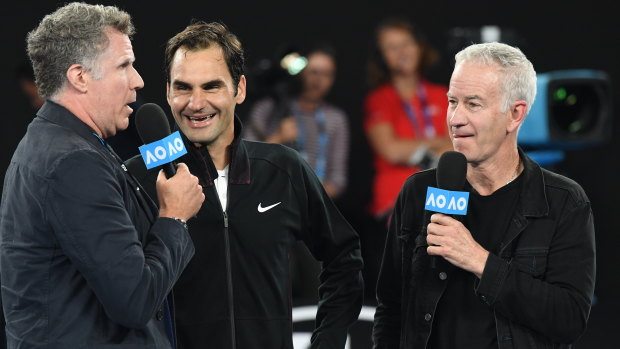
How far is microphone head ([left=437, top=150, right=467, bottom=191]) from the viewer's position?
2098 millimetres

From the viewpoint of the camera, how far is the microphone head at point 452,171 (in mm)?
2098

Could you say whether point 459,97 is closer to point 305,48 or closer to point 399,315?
point 399,315

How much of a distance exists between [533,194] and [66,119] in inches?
43.2

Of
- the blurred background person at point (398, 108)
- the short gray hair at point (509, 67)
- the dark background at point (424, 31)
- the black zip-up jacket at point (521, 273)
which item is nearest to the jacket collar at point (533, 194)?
the black zip-up jacket at point (521, 273)

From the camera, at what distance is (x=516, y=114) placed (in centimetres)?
226

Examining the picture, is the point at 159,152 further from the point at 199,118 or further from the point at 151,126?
the point at 199,118

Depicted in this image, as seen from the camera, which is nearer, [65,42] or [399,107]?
[65,42]

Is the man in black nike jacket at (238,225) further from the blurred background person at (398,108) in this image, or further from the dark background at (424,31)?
the dark background at (424,31)

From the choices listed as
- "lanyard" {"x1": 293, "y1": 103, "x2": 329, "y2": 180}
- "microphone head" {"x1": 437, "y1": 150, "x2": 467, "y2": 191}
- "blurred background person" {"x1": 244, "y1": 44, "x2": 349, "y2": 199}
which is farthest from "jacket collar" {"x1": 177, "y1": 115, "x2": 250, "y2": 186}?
"lanyard" {"x1": 293, "y1": 103, "x2": 329, "y2": 180}

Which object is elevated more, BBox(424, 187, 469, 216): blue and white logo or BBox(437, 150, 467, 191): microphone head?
BBox(437, 150, 467, 191): microphone head

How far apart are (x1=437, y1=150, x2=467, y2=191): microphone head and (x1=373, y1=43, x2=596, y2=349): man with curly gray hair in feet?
0.07

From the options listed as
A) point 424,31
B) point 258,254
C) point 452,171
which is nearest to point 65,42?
point 258,254

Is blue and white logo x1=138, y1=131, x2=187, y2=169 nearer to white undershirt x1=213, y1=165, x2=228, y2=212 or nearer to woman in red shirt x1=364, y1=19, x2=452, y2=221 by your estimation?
white undershirt x1=213, y1=165, x2=228, y2=212

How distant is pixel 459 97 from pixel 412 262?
0.43 m
